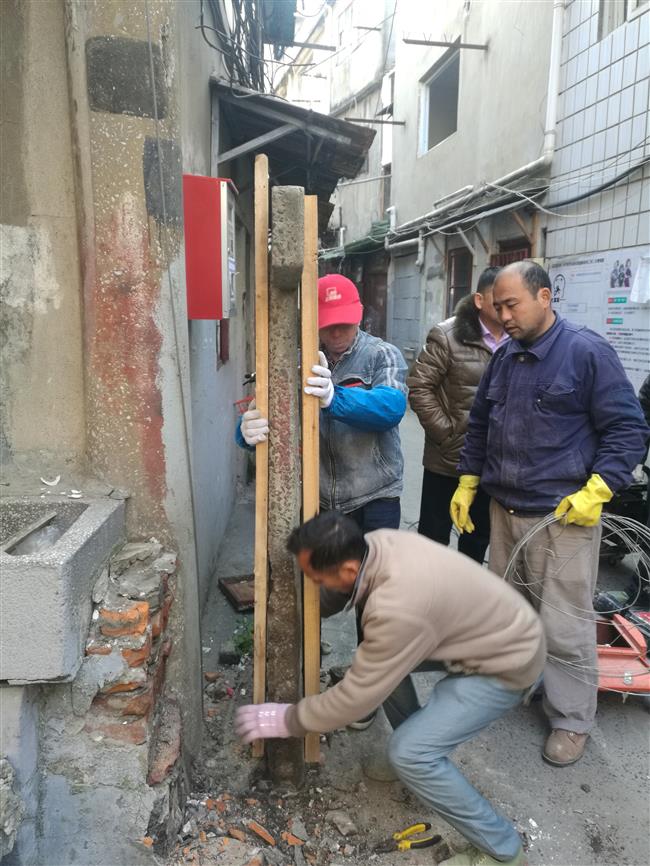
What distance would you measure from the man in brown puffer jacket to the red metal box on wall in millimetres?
1121

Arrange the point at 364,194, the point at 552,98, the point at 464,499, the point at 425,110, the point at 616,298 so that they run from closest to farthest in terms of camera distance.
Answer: the point at 464,499, the point at 616,298, the point at 552,98, the point at 425,110, the point at 364,194

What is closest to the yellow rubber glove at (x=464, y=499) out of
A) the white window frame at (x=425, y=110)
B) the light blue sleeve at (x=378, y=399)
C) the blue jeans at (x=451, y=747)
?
the light blue sleeve at (x=378, y=399)

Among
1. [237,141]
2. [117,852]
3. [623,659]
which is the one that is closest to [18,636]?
[117,852]

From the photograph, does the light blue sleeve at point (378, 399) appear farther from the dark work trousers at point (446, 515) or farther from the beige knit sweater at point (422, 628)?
the dark work trousers at point (446, 515)

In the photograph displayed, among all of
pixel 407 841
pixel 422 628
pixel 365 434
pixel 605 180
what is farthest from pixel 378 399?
pixel 605 180

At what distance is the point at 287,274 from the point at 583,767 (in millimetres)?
2455

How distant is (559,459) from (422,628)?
115 cm

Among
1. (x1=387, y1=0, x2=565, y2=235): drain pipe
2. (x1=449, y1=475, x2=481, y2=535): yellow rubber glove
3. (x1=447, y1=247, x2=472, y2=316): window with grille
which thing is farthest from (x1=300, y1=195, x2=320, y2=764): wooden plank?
(x1=447, y1=247, x2=472, y2=316): window with grille

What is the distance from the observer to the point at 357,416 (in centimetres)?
258

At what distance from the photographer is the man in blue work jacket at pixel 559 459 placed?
254 cm

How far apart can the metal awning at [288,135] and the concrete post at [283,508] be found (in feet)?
8.97

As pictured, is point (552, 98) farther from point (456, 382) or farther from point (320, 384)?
point (320, 384)

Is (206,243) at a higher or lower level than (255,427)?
higher

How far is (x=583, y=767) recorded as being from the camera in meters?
2.77
